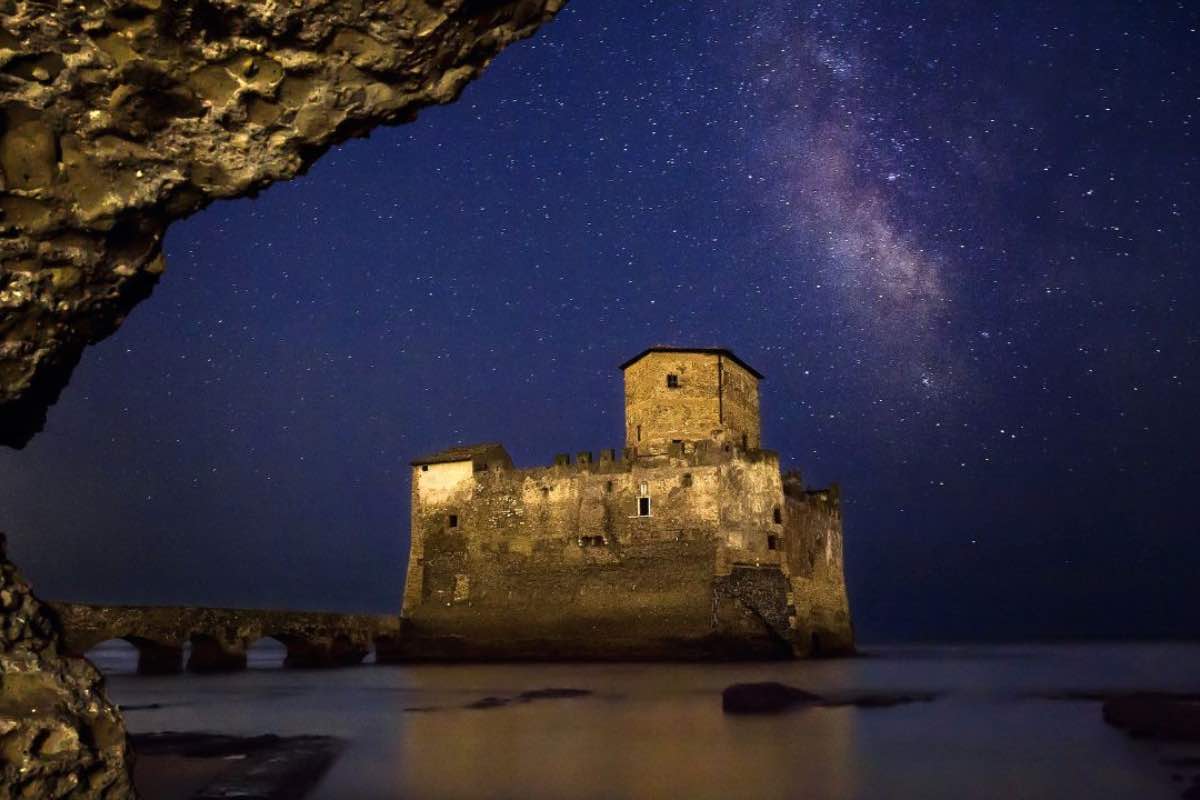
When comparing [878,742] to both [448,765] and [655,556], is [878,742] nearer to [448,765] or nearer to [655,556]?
[448,765]

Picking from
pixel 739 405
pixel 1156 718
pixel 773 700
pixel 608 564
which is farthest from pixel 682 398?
pixel 1156 718

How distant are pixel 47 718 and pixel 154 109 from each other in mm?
2548

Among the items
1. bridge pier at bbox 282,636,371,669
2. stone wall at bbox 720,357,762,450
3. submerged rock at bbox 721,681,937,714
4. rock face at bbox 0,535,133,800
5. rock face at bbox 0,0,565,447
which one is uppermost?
stone wall at bbox 720,357,762,450

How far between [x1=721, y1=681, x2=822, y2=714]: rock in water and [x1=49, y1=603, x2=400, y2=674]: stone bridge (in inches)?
656

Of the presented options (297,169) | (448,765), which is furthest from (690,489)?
(297,169)

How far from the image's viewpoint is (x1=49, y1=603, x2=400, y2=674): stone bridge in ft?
90.8

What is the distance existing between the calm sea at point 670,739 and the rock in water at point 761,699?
1.22ft

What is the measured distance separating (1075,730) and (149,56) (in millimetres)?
17965

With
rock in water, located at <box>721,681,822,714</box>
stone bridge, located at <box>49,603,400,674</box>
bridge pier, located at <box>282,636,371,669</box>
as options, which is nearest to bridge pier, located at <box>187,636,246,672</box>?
stone bridge, located at <box>49,603,400,674</box>

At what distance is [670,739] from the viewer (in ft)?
47.9

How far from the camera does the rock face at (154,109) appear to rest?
373 cm

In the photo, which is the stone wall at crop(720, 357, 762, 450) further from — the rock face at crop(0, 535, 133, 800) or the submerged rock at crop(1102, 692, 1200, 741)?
the rock face at crop(0, 535, 133, 800)

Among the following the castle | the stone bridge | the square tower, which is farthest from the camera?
A: the square tower

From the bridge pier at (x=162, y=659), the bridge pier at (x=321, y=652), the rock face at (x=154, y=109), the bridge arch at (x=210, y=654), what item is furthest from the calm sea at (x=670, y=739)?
the bridge pier at (x=321, y=652)
